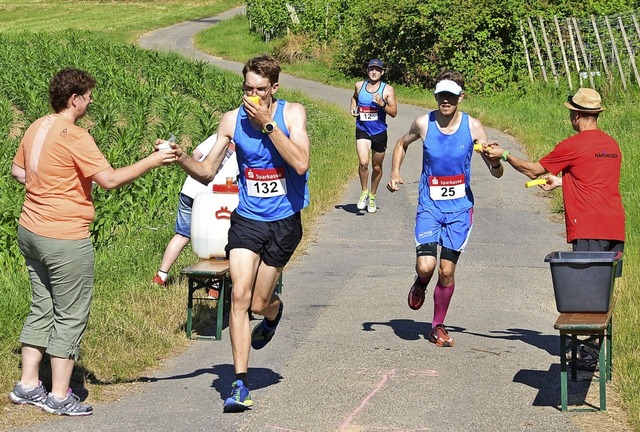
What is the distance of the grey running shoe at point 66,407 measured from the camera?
710cm

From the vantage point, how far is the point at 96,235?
1323cm

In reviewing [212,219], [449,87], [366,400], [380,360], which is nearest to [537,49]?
[212,219]

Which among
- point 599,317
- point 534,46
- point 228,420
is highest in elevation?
point 534,46

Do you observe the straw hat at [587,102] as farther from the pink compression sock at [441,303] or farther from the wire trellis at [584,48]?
the wire trellis at [584,48]

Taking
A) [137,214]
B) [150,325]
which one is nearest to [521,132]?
[137,214]

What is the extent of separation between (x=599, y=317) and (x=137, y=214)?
8.63 meters

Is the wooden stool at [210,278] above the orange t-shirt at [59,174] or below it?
below

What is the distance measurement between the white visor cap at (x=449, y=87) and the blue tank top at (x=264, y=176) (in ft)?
5.97

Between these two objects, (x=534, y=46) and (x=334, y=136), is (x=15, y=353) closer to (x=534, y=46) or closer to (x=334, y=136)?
(x=334, y=136)

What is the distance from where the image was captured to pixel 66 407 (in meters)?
7.11

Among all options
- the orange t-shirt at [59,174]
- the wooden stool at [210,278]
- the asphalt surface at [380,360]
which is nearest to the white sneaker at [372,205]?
the asphalt surface at [380,360]

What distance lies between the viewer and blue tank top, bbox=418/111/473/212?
916 centimetres

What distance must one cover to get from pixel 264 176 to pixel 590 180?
2.29m

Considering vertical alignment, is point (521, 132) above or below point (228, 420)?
above
